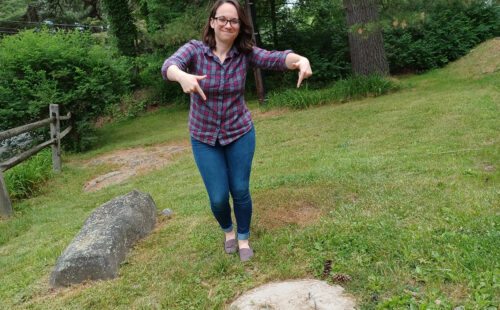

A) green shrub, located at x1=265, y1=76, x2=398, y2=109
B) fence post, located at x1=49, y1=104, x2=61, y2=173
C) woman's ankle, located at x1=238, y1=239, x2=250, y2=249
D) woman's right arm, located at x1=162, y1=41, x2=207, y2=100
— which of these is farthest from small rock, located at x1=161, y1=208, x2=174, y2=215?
green shrub, located at x1=265, y1=76, x2=398, y2=109

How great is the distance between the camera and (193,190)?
228 inches

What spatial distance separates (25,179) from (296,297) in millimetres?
6531

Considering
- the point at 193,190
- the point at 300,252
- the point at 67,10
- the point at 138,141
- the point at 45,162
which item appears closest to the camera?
the point at 300,252

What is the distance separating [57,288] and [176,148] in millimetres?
6300

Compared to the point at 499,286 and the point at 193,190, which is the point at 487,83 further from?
the point at 499,286

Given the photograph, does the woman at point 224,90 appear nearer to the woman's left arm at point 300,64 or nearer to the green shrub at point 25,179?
the woman's left arm at point 300,64

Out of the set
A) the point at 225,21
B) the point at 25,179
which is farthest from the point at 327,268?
the point at 25,179

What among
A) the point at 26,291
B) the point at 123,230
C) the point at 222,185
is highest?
the point at 222,185

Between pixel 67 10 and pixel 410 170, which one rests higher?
pixel 67 10

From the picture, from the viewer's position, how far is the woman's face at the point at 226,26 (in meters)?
2.71

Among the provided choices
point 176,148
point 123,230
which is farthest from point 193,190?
point 176,148

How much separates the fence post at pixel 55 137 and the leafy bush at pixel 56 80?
24.1 inches

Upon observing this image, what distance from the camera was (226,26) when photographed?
2732 mm

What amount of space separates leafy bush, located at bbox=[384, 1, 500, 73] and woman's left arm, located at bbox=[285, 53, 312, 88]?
1245cm
